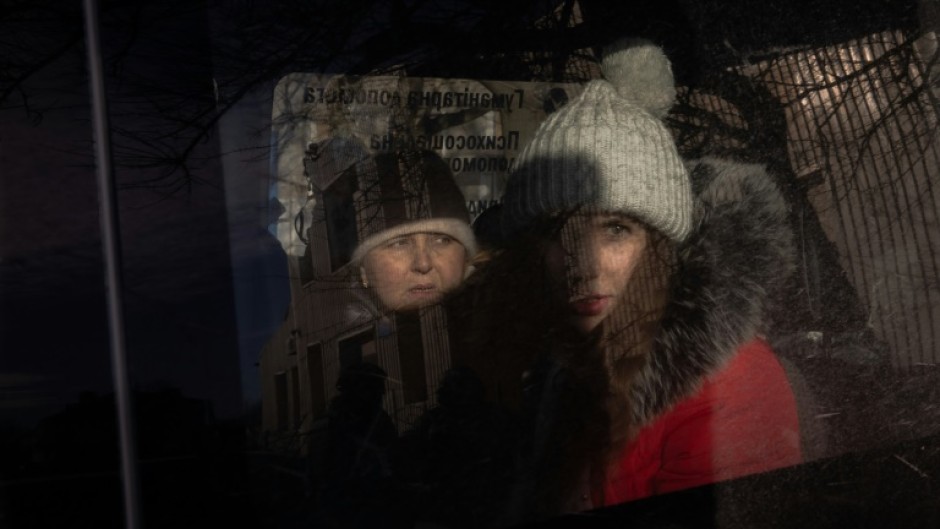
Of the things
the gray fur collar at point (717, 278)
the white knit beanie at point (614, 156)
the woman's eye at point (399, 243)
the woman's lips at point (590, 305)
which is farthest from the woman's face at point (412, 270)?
the gray fur collar at point (717, 278)

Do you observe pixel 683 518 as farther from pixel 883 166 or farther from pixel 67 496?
pixel 67 496

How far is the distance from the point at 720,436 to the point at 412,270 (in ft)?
2.36

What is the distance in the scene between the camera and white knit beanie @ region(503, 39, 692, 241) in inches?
80.4

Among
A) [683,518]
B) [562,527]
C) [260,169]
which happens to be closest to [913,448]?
[683,518]

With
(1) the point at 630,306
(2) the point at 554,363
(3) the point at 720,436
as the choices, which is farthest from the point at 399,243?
(3) the point at 720,436

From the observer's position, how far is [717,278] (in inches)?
88.6

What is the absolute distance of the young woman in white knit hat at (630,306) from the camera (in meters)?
2.04

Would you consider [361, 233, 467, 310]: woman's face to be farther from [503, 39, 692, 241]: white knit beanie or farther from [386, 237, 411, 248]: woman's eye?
[503, 39, 692, 241]: white knit beanie

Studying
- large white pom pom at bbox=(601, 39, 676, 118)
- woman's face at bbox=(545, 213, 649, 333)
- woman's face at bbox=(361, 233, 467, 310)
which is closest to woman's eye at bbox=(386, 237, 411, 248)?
woman's face at bbox=(361, 233, 467, 310)

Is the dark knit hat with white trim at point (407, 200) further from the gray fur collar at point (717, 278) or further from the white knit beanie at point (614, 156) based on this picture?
the gray fur collar at point (717, 278)

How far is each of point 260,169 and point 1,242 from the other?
0.39 metres

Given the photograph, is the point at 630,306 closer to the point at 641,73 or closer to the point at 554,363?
the point at 554,363

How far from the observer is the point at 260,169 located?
1.87 meters

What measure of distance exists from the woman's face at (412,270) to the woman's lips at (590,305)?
0.23 metres
